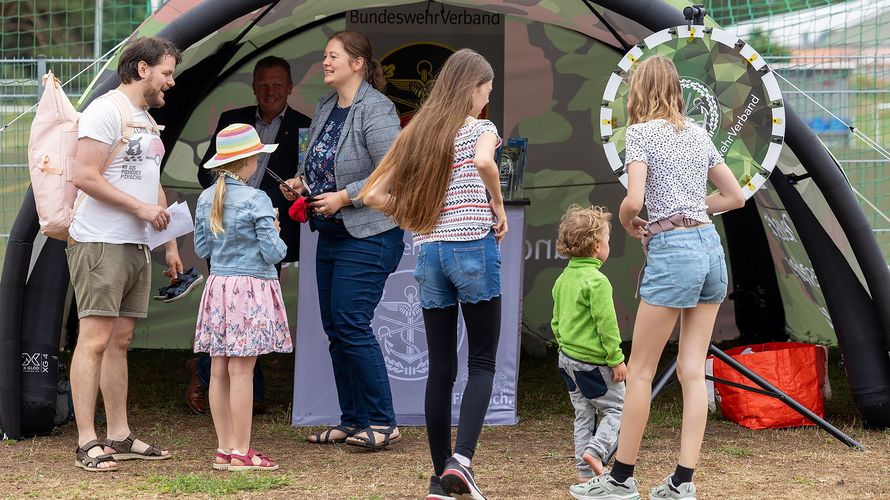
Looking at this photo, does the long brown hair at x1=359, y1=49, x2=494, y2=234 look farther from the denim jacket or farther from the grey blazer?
the grey blazer

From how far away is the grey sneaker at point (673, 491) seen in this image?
3.71 meters

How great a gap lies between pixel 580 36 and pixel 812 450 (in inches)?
127

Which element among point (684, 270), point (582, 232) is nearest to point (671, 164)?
point (684, 270)

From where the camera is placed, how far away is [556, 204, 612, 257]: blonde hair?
4.07 m

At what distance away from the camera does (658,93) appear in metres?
3.67

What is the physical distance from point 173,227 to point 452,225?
1416 millimetres

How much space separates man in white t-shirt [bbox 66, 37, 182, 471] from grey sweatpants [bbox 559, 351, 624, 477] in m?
1.66

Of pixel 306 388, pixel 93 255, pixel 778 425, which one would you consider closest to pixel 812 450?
pixel 778 425

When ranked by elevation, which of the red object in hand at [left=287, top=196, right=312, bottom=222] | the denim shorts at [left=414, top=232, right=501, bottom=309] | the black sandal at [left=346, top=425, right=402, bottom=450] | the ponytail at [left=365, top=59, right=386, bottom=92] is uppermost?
the ponytail at [left=365, top=59, right=386, bottom=92]

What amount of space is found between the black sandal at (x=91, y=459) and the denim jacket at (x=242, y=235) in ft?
2.70

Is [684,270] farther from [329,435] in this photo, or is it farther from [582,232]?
[329,435]

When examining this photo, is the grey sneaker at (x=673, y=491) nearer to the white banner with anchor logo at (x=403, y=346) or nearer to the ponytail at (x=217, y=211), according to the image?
the white banner with anchor logo at (x=403, y=346)

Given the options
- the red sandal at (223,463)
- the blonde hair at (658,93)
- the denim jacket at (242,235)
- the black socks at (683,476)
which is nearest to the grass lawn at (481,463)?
the red sandal at (223,463)

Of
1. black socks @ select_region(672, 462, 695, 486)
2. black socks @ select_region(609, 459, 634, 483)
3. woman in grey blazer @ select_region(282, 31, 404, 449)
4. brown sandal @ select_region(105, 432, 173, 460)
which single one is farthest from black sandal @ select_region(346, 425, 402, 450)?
black socks @ select_region(672, 462, 695, 486)
